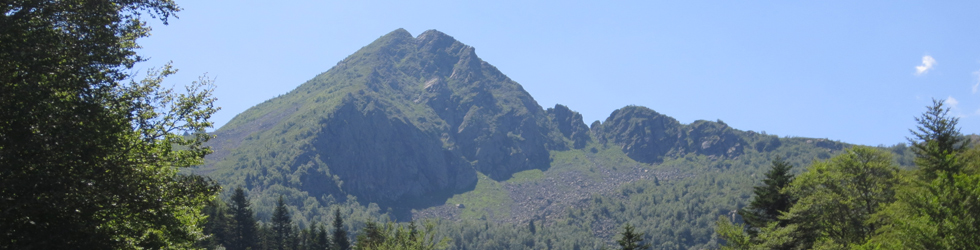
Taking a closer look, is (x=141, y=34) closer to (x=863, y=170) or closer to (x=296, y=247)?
(x=863, y=170)

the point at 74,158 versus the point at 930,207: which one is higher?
the point at 74,158

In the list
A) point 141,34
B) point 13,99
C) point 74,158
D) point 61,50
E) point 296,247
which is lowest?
point 296,247

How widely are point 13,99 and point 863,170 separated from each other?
47947 millimetres

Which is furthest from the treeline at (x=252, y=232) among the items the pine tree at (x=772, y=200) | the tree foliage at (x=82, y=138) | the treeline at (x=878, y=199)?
the tree foliage at (x=82, y=138)

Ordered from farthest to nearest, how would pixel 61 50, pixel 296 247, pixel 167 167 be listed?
1. pixel 296 247
2. pixel 167 167
3. pixel 61 50

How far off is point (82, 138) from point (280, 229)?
3532 inches

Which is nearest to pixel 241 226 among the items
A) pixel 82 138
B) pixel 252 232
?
pixel 252 232

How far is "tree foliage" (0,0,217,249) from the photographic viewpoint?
53.7ft

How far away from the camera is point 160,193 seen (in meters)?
20.2

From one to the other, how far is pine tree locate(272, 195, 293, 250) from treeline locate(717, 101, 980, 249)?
71.1 metres

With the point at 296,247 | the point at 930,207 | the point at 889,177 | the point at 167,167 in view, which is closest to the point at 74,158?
the point at 167,167

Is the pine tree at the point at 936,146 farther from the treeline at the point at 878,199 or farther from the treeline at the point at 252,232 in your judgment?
the treeline at the point at 252,232

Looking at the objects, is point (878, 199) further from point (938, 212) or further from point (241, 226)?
point (241, 226)

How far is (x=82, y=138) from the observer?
16766 millimetres
